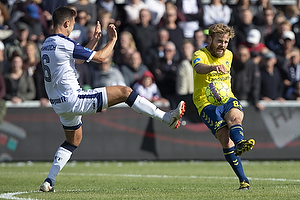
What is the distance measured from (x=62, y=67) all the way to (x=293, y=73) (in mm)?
9743

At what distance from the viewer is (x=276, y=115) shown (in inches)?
601

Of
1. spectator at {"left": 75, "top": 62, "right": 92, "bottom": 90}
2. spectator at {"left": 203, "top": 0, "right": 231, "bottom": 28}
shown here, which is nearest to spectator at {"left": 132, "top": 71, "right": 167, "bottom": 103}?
spectator at {"left": 75, "top": 62, "right": 92, "bottom": 90}

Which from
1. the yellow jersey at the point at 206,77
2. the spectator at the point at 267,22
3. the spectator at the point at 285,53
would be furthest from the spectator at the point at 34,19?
the yellow jersey at the point at 206,77

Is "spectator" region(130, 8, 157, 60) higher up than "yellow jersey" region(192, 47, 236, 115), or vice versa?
"yellow jersey" region(192, 47, 236, 115)

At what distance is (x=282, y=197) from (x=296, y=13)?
42.9 ft

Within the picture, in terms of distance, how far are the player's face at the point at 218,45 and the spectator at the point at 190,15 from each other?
8.81 m

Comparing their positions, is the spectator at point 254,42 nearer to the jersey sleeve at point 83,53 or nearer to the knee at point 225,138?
the knee at point 225,138

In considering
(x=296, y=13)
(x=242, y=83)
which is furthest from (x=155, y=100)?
(x=296, y=13)

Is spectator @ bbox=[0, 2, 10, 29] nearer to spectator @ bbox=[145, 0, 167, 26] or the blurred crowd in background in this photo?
the blurred crowd in background

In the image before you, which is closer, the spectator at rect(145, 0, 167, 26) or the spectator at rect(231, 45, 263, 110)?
the spectator at rect(231, 45, 263, 110)

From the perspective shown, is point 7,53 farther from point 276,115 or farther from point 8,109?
point 276,115

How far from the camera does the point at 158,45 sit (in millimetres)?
17078

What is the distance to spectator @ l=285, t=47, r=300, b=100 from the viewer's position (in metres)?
16.2

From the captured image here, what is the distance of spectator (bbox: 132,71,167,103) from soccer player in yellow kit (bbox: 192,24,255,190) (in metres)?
5.94
